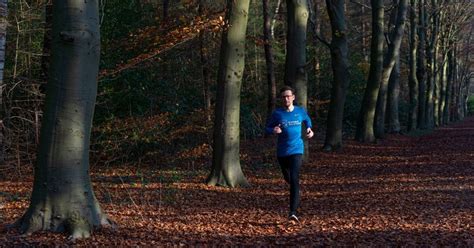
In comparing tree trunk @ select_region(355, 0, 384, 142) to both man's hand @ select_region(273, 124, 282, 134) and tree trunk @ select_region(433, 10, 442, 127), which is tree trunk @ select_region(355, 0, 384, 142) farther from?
man's hand @ select_region(273, 124, 282, 134)

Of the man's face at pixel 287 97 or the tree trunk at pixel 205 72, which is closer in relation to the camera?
the man's face at pixel 287 97

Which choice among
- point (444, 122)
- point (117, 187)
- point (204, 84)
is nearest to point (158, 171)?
point (117, 187)

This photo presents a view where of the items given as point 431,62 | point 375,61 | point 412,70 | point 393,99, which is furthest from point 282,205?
point 431,62

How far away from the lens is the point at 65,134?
6.57 metres

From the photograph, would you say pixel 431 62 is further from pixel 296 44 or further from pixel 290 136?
pixel 290 136

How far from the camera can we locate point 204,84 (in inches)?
840

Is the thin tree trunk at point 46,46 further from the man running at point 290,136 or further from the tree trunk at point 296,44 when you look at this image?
the man running at point 290,136

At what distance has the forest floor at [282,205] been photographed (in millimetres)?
6902

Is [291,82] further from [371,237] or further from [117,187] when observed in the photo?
[371,237]

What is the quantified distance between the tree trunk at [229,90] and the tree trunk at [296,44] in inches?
131

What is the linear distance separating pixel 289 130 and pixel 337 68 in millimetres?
11839

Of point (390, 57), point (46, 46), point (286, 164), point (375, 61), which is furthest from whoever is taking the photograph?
point (390, 57)

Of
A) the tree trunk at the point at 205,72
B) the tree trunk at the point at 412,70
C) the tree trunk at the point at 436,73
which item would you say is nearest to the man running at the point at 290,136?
the tree trunk at the point at 205,72

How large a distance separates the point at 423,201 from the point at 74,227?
630 centimetres
